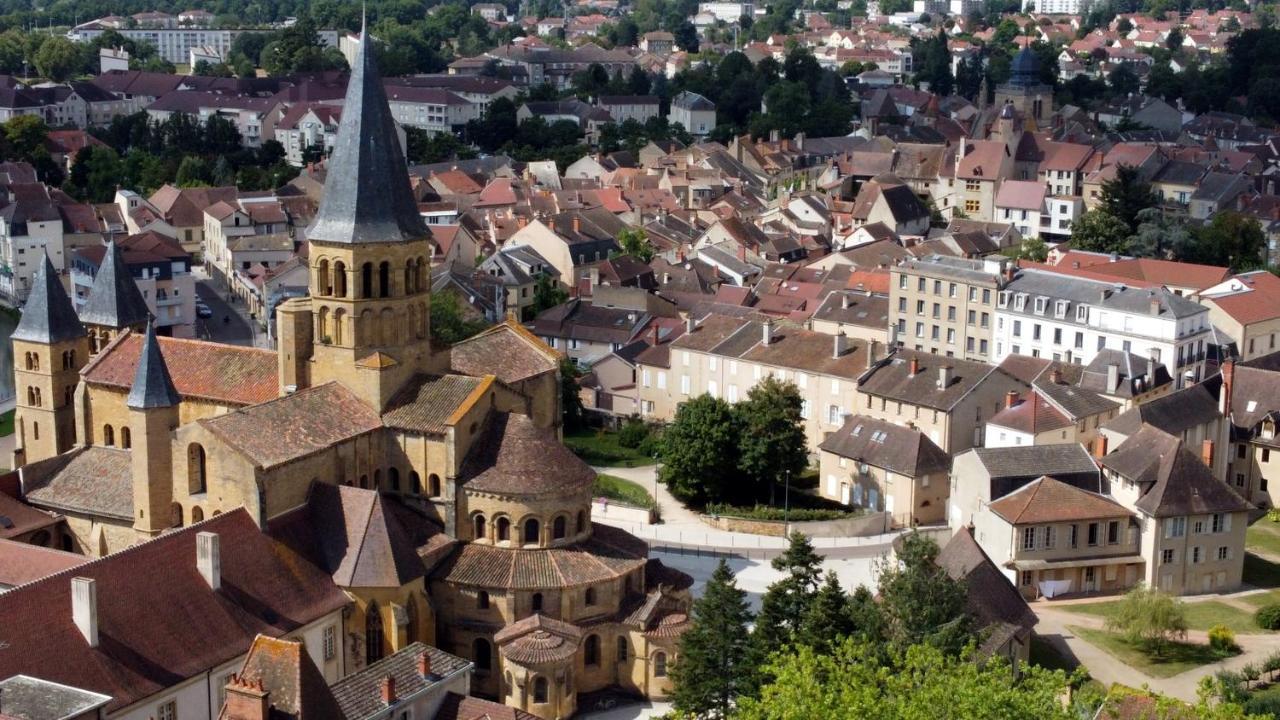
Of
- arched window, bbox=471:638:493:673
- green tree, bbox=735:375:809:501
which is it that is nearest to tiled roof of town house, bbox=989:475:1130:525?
green tree, bbox=735:375:809:501

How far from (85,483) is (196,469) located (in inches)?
297

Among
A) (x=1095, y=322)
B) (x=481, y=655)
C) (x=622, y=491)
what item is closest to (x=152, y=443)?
(x=481, y=655)

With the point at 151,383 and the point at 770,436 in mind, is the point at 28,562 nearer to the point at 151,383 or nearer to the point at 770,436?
the point at 151,383

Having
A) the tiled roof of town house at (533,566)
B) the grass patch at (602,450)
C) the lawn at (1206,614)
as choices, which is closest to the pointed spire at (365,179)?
the tiled roof of town house at (533,566)

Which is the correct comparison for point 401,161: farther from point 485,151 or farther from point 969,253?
point 485,151

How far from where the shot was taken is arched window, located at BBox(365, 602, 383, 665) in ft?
168

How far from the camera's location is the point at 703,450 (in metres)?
72.6

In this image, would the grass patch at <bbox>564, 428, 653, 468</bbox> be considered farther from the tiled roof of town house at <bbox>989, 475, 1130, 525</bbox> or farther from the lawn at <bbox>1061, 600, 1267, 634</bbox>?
the lawn at <bbox>1061, 600, 1267, 634</bbox>

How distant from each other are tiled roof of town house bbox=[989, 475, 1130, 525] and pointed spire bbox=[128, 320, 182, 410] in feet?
102

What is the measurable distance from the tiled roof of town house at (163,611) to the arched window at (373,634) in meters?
1.00

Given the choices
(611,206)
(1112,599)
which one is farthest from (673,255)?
(1112,599)

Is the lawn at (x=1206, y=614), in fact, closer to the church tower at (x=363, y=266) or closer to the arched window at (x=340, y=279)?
the church tower at (x=363, y=266)

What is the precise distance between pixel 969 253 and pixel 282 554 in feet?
236

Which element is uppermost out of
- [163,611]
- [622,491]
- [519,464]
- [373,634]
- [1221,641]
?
[519,464]
